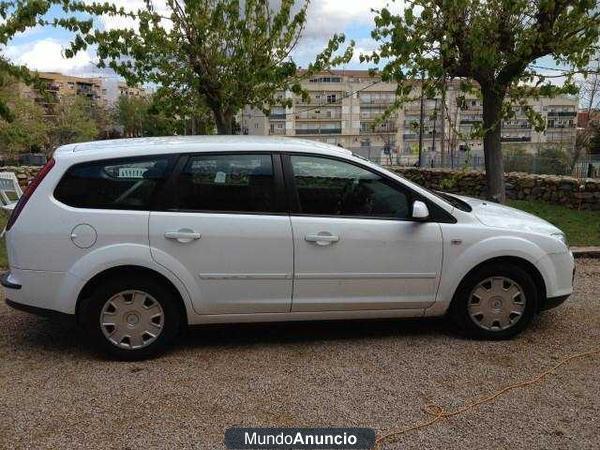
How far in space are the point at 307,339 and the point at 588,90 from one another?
26.7 meters

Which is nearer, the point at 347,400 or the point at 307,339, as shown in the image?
the point at 347,400

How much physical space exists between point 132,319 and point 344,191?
183 centimetres

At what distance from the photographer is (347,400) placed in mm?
3666

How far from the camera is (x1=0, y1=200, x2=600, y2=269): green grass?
27.7ft

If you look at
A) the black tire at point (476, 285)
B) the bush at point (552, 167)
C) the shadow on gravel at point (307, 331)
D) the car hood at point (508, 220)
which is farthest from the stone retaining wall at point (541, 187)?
the bush at point (552, 167)

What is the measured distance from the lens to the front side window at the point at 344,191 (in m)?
4.44

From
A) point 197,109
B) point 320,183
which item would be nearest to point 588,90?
point 197,109

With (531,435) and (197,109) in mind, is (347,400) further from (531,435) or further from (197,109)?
(197,109)

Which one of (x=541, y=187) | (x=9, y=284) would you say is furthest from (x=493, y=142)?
(x=9, y=284)

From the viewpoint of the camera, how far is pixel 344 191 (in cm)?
449

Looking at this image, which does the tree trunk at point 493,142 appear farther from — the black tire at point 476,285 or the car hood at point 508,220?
the black tire at point 476,285

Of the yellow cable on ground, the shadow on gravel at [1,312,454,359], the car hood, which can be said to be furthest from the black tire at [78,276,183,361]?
the car hood

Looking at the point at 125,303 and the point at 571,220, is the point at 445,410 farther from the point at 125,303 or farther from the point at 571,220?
the point at 571,220

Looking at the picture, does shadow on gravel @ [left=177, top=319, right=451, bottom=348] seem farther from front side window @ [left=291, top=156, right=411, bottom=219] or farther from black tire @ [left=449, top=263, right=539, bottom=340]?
front side window @ [left=291, top=156, right=411, bottom=219]
